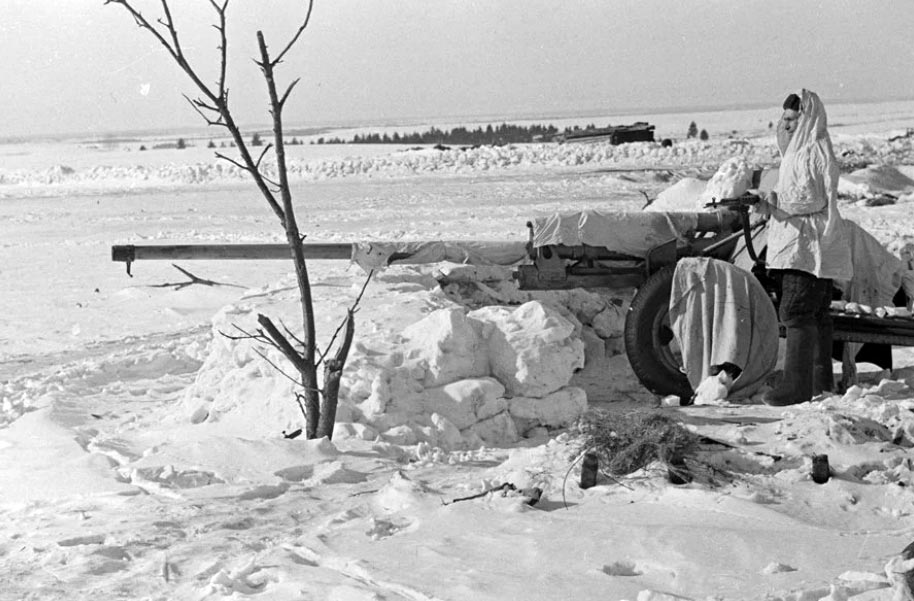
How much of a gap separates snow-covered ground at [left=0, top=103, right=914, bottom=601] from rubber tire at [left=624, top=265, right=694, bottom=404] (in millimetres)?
421

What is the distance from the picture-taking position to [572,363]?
6766 millimetres

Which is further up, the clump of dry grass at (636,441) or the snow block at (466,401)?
the clump of dry grass at (636,441)

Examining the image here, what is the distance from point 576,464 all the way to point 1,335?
689cm

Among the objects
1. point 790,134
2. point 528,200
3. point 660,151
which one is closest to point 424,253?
point 790,134

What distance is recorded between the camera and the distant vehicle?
28741 millimetres

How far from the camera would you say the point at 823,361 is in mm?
7086

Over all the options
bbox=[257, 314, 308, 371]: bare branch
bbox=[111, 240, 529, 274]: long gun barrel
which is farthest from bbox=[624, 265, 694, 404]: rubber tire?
bbox=[257, 314, 308, 371]: bare branch

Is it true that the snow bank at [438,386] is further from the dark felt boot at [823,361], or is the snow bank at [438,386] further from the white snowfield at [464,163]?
the white snowfield at [464,163]

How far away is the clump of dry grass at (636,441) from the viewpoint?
4863 millimetres

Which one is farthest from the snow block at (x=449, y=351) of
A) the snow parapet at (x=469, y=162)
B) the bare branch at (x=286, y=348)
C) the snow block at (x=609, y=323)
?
the snow parapet at (x=469, y=162)

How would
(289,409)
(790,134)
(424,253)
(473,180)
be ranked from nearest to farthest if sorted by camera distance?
1. (289,409)
2. (790,134)
3. (424,253)
4. (473,180)

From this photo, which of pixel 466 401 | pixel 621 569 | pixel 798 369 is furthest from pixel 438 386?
pixel 621 569

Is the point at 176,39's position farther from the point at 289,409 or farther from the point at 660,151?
the point at 660,151

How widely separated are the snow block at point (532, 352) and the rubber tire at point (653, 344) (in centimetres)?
82
